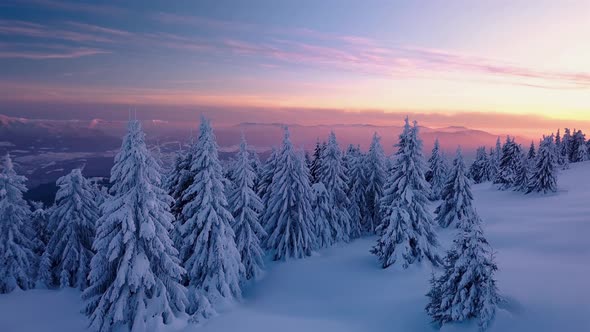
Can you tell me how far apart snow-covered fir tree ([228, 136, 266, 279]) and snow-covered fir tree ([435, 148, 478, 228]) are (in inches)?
894

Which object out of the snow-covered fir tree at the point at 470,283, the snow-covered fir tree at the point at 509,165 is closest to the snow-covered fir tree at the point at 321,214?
the snow-covered fir tree at the point at 470,283

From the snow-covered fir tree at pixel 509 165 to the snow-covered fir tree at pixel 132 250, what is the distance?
68023mm

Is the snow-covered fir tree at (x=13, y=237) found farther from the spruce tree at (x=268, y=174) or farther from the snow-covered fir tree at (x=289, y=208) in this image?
the spruce tree at (x=268, y=174)

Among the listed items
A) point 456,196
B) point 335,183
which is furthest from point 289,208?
point 456,196

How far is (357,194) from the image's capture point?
45.7 meters

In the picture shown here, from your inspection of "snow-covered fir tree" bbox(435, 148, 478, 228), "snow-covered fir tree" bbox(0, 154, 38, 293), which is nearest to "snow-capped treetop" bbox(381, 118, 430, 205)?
"snow-covered fir tree" bbox(435, 148, 478, 228)

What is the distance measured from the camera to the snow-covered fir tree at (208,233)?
84.5 feet

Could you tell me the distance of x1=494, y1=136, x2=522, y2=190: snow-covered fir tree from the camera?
6981 centimetres

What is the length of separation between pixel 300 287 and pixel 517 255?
57.4 feet

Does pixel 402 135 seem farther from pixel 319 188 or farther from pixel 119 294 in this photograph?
pixel 119 294

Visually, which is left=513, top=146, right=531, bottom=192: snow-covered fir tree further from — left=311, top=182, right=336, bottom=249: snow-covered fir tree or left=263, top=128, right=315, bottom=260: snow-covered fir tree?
left=263, top=128, right=315, bottom=260: snow-covered fir tree

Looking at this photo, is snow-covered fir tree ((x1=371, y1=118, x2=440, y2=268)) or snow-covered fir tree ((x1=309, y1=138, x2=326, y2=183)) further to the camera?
snow-covered fir tree ((x1=309, y1=138, x2=326, y2=183))

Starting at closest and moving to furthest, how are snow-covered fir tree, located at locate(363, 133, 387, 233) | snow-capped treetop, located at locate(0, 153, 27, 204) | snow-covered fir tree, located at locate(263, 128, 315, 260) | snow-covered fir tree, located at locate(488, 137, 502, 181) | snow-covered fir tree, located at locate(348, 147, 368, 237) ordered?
1. snow-capped treetop, located at locate(0, 153, 27, 204)
2. snow-covered fir tree, located at locate(263, 128, 315, 260)
3. snow-covered fir tree, located at locate(363, 133, 387, 233)
4. snow-covered fir tree, located at locate(348, 147, 368, 237)
5. snow-covered fir tree, located at locate(488, 137, 502, 181)

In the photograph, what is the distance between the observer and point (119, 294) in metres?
19.7
